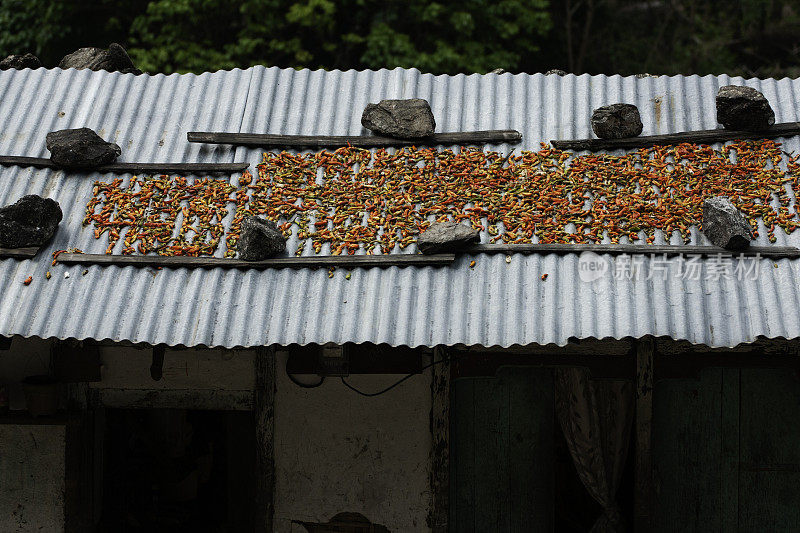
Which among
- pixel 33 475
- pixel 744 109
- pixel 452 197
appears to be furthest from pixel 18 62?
pixel 744 109

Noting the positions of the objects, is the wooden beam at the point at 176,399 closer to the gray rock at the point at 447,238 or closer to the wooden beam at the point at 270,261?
the wooden beam at the point at 270,261

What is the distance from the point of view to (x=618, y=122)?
568 cm

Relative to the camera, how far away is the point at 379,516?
5.85 meters

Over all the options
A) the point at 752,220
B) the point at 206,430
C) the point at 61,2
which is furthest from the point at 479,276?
the point at 61,2

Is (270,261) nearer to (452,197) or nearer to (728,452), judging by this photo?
(452,197)

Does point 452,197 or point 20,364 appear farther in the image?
point 20,364

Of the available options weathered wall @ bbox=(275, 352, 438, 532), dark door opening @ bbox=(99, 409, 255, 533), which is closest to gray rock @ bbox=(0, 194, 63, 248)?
weathered wall @ bbox=(275, 352, 438, 532)

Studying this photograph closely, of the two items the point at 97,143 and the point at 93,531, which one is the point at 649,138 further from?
the point at 93,531

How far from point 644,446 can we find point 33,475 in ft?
14.3

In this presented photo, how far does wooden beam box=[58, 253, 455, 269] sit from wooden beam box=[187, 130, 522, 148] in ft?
3.74

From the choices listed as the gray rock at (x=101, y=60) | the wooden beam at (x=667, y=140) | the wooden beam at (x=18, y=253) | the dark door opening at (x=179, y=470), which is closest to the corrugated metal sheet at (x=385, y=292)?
the wooden beam at (x=18, y=253)

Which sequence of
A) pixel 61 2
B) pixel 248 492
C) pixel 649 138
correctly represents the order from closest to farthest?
pixel 649 138 → pixel 248 492 → pixel 61 2

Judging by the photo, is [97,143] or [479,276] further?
[97,143]

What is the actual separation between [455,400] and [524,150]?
1840mm
